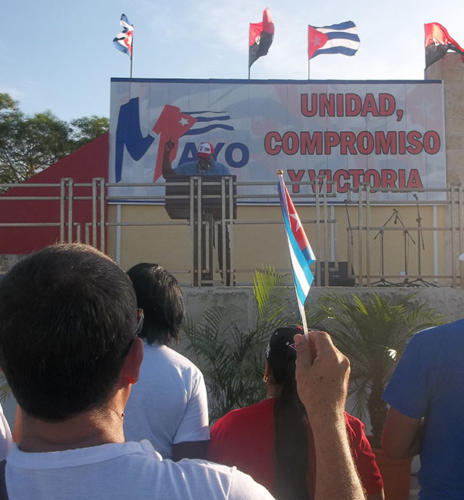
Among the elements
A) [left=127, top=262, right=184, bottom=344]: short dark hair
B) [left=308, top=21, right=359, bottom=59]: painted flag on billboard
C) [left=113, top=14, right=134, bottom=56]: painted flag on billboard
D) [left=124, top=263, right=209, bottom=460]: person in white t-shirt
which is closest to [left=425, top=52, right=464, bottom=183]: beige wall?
[left=308, top=21, right=359, bottom=59]: painted flag on billboard

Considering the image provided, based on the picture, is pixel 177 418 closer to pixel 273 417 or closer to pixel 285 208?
pixel 273 417

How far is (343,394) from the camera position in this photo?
47.7 inches

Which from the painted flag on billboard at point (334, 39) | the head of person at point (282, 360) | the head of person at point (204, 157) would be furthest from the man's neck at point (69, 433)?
the painted flag on billboard at point (334, 39)

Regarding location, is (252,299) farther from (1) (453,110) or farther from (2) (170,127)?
(1) (453,110)

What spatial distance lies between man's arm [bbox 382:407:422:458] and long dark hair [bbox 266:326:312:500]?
0.40 metres

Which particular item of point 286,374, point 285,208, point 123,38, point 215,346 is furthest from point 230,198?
point 123,38

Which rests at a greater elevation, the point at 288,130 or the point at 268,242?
the point at 288,130

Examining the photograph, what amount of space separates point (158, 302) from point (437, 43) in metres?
11.8

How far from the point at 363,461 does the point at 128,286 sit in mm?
1450

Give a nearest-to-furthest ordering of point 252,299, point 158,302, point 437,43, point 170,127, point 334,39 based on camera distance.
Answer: point 158,302
point 252,299
point 170,127
point 437,43
point 334,39

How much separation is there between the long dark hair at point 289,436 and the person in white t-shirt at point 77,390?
1.01 meters

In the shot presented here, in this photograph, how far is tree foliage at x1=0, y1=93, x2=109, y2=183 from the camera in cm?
2069

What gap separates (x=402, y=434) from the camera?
7.01 feet

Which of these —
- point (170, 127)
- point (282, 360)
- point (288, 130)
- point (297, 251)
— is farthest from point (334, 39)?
point (297, 251)
